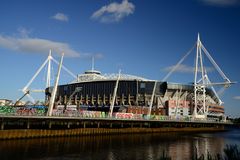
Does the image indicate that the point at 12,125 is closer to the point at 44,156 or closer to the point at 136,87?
the point at 44,156

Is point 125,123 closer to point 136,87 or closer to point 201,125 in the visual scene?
point 201,125

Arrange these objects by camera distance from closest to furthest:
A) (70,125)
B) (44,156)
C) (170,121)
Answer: (44,156) → (70,125) → (170,121)

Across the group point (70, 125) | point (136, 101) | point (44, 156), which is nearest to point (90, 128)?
point (70, 125)

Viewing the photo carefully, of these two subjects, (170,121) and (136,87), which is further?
(136,87)

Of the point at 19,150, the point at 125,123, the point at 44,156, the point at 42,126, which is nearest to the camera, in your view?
the point at 44,156

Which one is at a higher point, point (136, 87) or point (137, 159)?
point (136, 87)

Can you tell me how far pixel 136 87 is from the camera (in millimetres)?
183000

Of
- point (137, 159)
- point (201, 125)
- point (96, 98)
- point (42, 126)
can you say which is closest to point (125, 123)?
point (42, 126)

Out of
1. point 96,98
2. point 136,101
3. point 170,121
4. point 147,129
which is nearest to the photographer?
point 147,129

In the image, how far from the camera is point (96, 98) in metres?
196

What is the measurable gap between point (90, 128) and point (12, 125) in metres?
23.8

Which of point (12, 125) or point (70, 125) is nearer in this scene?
point (12, 125)

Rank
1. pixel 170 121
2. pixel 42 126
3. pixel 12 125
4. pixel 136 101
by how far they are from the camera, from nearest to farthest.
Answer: pixel 12 125 → pixel 42 126 → pixel 170 121 → pixel 136 101

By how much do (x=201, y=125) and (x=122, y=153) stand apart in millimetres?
94535
